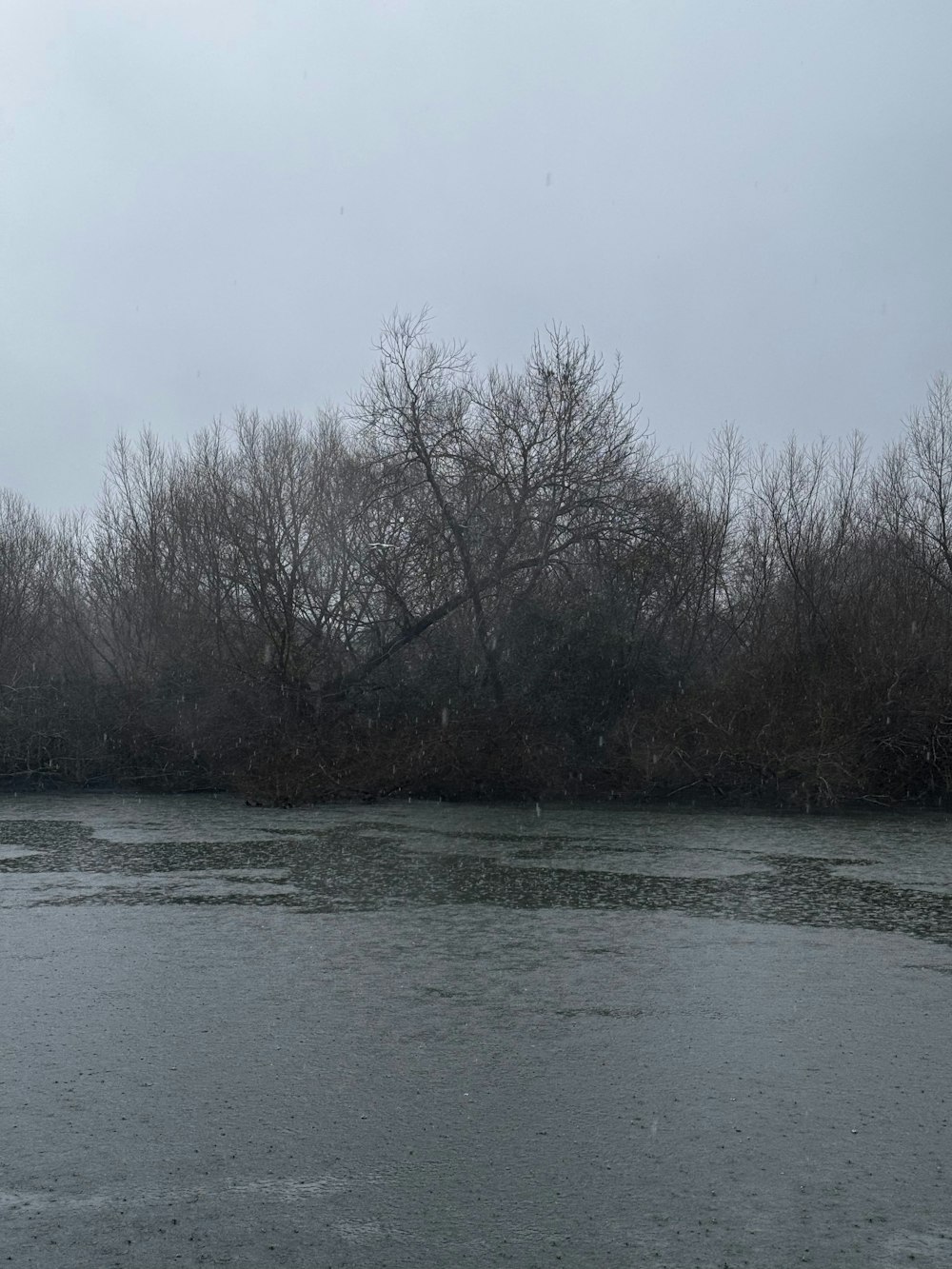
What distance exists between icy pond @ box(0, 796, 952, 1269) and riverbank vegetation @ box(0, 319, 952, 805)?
9162 millimetres

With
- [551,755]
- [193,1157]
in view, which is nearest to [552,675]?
[551,755]

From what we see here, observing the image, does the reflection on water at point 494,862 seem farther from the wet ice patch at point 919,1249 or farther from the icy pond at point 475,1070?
the wet ice patch at point 919,1249

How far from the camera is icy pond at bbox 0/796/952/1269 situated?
4637 millimetres

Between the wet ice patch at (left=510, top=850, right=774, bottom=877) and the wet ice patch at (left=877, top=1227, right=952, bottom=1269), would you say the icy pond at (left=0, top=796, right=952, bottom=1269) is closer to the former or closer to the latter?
the wet ice patch at (left=877, top=1227, right=952, bottom=1269)

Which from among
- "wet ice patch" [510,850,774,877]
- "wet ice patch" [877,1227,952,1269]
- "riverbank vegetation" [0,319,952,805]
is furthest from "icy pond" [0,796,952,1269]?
"riverbank vegetation" [0,319,952,805]

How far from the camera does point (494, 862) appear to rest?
14.5 m

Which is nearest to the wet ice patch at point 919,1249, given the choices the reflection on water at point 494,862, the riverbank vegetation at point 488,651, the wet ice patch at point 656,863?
the reflection on water at point 494,862

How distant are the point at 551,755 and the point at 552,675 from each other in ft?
6.51

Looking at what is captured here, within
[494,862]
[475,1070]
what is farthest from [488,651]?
[475,1070]

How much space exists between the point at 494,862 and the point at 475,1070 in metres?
7.96

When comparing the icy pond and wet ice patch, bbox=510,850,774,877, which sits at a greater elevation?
wet ice patch, bbox=510,850,774,877

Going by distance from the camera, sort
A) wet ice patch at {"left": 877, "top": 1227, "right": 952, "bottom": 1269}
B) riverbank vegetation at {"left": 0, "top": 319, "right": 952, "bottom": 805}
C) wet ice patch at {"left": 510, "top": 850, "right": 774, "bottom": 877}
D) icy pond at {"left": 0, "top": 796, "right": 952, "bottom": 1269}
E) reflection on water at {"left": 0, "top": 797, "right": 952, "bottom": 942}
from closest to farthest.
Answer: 1. wet ice patch at {"left": 877, "top": 1227, "right": 952, "bottom": 1269}
2. icy pond at {"left": 0, "top": 796, "right": 952, "bottom": 1269}
3. reflection on water at {"left": 0, "top": 797, "right": 952, "bottom": 942}
4. wet ice patch at {"left": 510, "top": 850, "right": 774, "bottom": 877}
5. riverbank vegetation at {"left": 0, "top": 319, "right": 952, "bottom": 805}

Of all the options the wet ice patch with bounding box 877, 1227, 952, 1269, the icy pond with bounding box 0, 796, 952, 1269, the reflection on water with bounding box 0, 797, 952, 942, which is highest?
the reflection on water with bounding box 0, 797, 952, 942

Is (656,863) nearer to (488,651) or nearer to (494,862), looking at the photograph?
(494,862)
